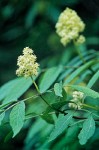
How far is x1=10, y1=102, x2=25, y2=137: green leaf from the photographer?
171 centimetres

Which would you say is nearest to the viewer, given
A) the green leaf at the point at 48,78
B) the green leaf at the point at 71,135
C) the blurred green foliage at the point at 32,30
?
the green leaf at the point at 71,135

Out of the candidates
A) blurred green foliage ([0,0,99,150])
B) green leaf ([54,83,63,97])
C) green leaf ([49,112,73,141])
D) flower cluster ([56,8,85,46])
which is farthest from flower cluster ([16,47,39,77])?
blurred green foliage ([0,0,99,150])

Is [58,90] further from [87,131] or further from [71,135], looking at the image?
[71,135]

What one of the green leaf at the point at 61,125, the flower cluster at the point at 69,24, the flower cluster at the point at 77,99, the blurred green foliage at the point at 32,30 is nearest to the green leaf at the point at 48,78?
the flower cluster at the point at 69,24

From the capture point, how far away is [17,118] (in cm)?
175

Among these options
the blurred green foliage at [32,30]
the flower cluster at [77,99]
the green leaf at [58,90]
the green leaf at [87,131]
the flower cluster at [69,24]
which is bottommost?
the green leaf at [87,131]

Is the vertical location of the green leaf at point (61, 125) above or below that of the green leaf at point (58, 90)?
below

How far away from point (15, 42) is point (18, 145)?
1914mm

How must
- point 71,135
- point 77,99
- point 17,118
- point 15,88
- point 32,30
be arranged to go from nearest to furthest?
point 17,118, point 77,99, point 71,135, point 15,88, point 32,30

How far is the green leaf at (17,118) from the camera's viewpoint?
1.71m

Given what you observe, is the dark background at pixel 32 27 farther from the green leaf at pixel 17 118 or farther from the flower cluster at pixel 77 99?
the green leaf at pixel 17 118

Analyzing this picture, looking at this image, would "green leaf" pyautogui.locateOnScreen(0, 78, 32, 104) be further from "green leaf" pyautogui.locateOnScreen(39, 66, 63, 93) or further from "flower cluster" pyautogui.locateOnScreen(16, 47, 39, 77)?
"flower cluster" pyautogui.locateOnScreen(16, 47, 39, 77)

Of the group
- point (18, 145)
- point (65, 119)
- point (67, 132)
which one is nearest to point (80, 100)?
point (65, 119)

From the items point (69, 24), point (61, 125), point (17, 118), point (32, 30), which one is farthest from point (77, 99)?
point (32, 30)
